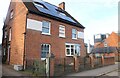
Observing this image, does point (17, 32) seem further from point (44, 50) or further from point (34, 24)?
point (44, 50)

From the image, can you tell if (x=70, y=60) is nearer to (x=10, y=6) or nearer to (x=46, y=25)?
(x=46, y=25)

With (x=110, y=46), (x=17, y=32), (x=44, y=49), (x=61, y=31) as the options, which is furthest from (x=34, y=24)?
(x=110, y=46)

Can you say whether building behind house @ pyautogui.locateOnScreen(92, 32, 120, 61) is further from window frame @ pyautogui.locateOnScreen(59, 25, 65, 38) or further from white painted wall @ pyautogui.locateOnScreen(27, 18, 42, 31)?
white painted wall @ pyautogui.locateOnScreen(27, 18, 42, 31)

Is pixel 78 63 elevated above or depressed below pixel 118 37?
below

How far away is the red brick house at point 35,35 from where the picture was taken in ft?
57.0

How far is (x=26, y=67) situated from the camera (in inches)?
634

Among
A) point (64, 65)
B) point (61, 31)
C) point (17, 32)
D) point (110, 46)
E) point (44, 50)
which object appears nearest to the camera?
point (64, 65)

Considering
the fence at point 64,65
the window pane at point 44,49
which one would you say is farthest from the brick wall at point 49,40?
the fence at point 64,65

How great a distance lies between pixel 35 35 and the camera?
17.9 metres

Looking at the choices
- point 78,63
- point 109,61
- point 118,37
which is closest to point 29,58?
point 78,63

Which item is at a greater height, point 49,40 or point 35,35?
point 35,35

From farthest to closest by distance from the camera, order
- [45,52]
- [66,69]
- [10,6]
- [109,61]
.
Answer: [109,61], [10,6], [45,52], [66,69]

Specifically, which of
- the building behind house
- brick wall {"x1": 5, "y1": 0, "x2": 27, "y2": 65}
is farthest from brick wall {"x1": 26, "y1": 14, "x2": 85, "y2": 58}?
the building behind house

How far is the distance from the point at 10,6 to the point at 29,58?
10022 mm
